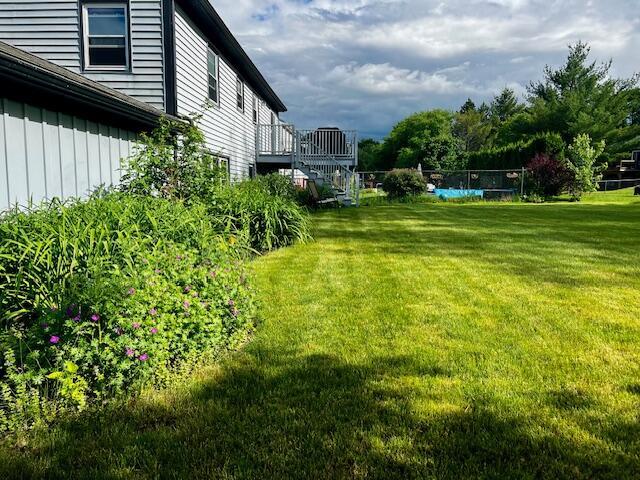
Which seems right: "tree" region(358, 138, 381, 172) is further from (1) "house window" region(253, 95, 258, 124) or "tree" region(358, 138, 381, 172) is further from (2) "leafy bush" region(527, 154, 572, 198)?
(1) "house window" region(253, 95, 258, 124)

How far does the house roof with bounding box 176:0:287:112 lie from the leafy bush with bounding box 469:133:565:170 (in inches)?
705

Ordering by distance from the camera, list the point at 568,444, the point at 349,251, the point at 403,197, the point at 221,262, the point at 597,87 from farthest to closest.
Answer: the point at 597,87, the point at 403,197, the point at 349,251, the point at 221,262, the point at 568,444

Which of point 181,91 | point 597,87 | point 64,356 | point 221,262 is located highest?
point 597,87

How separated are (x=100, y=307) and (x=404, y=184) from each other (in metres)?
20.4

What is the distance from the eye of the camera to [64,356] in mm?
2656

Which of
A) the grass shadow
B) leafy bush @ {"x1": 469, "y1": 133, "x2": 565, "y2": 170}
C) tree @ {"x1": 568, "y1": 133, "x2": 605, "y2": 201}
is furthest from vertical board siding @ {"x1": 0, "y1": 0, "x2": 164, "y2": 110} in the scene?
leafy bush @ {"x1": 469, "y1": 133, "x2": 565, "y2": 170}

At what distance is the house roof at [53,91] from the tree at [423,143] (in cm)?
4275

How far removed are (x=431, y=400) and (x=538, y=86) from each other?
1890 inches

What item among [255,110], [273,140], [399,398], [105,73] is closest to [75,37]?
[105,73]

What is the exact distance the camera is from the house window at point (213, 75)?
12570 millimetres

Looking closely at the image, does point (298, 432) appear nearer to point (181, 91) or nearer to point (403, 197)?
point (181, 91)

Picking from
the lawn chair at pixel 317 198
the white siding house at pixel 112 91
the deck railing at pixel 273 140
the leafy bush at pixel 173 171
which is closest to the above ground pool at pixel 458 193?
the white siding house at pixel 112 91

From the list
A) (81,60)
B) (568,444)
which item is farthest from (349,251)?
(81,60)

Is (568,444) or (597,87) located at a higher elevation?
(597,87)
